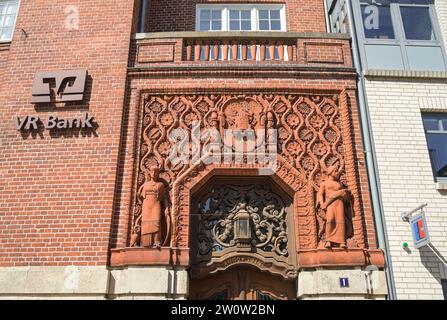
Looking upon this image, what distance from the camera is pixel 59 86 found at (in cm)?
820

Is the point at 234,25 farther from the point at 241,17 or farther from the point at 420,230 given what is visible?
the point at 420,230

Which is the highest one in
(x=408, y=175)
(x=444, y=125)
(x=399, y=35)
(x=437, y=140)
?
(x=399, y=35)

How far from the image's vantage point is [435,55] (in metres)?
8.70

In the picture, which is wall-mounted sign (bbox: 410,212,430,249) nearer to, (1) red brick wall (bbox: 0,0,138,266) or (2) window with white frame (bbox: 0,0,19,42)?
(1) red brick wall (bbox: 0,0,138,266)

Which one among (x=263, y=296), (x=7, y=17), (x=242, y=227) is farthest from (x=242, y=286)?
(x=7, y=17)

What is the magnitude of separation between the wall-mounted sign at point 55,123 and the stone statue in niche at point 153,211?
1.62 meters

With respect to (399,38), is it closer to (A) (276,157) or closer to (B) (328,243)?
(A) (276,157)

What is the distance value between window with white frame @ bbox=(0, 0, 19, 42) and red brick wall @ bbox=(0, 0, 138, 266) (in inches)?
31.2

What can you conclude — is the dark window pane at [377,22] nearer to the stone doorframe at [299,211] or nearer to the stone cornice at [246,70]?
the stone cornice at [246,70]

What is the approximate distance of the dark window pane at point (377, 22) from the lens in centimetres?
881

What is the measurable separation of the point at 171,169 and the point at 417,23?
20.8ft

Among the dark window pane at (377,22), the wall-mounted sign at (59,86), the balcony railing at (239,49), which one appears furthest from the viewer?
the dark window pane at (377,22)

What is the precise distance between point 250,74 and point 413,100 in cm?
330

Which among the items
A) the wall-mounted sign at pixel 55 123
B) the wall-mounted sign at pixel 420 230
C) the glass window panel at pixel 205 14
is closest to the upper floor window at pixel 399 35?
the wall-mounted sign at pixel 420 230
